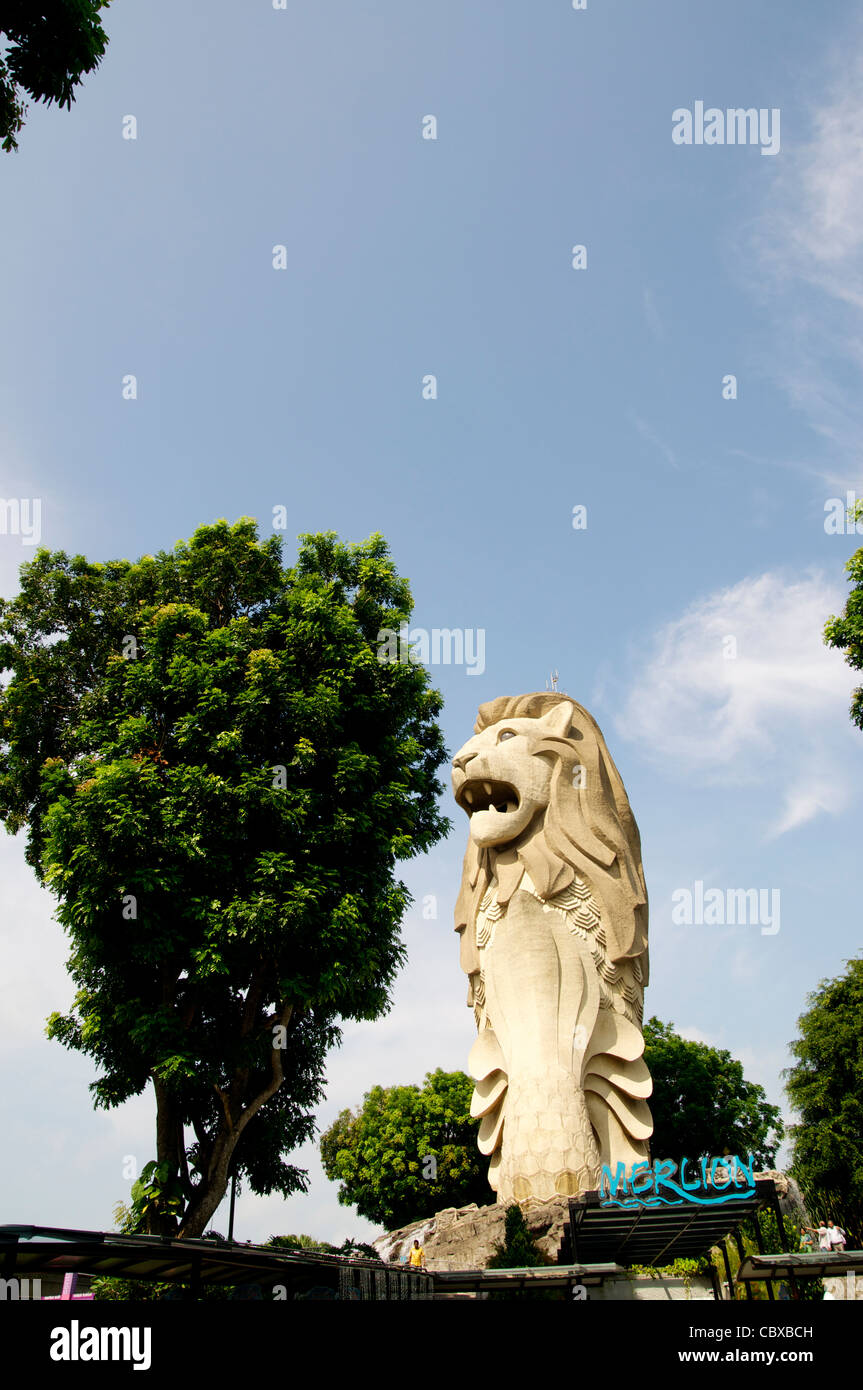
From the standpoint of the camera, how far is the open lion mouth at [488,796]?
1723 cm

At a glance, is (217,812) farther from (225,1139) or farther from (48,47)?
(48,47)

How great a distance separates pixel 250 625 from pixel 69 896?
531 centimetres

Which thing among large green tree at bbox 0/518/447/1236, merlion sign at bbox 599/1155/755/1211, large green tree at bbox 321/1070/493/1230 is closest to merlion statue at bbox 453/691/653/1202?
large green tree at bbox 0/518/447/1236

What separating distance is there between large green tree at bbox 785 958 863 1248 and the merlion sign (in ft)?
52.3

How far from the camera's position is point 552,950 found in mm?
15805

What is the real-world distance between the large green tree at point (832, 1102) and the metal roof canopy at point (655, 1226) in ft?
41.9

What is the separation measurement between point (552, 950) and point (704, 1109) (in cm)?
A: 1449

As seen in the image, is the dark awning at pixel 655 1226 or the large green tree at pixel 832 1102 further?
the large green tree at pixel 832 1102

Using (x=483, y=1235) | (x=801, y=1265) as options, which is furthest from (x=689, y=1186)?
(x=483, y=1235)

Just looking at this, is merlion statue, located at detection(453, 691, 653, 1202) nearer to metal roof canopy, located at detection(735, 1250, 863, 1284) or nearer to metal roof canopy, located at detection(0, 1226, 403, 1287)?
metal roof canopy, located at detection(735, 1250, 863, 1284)

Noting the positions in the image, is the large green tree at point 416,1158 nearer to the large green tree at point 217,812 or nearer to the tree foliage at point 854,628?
the large green tree at point 217,812

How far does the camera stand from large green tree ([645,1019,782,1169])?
1072 inches

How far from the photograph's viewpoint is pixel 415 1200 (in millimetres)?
28703

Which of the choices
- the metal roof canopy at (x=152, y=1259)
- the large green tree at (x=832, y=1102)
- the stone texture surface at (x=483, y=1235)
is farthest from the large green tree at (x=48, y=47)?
the large green tree at (x=832, y=1102)
